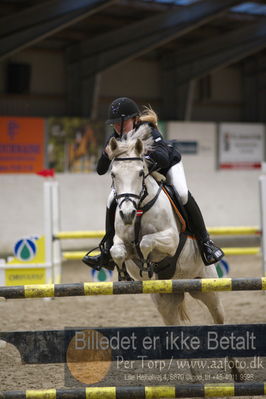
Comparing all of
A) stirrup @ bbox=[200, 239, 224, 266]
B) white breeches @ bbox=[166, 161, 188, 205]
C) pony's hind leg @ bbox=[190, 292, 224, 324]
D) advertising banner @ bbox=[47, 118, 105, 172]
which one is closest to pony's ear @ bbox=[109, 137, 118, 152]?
white breeches @ bbox=[166, 161, 188, 205]

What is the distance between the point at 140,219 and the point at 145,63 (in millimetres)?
10921

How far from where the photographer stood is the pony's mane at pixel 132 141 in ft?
11.2

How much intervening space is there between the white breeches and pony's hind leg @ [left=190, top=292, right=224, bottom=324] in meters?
0.58

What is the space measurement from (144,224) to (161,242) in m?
0.16

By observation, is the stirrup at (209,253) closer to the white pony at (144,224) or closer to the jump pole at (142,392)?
the white pony at (144,224)

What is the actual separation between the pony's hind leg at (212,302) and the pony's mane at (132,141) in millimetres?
985

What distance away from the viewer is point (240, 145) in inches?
537

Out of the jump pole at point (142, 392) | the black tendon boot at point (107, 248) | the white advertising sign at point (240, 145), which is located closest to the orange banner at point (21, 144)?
the white advertising sign at point (240, 145)

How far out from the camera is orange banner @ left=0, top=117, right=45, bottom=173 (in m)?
11.3

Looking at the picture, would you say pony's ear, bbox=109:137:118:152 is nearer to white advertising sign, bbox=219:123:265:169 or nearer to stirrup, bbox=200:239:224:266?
stirrup, bbox=200:239:224:266

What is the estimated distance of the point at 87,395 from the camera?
2764 mm

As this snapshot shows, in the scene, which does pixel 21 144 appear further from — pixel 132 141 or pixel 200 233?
pixel 132 141

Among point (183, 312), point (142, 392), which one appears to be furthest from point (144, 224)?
point (142, 392)

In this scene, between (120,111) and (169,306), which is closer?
(120,111)
